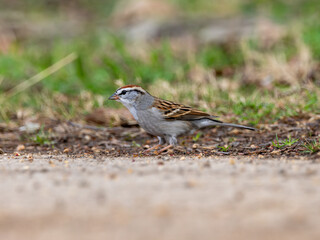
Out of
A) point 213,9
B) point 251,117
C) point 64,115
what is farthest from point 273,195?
point 213,9

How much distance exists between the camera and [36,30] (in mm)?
15609

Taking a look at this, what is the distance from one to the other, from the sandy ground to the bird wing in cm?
186

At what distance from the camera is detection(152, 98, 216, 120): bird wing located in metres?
5.73

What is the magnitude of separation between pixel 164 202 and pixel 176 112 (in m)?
3.07

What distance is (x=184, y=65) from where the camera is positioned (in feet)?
33.6

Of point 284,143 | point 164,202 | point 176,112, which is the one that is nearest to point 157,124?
point 176,112

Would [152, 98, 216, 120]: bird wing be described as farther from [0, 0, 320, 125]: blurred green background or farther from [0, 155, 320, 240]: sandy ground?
[0, 155, 320, 240]: sandy ground

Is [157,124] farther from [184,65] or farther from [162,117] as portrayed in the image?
[184,65]

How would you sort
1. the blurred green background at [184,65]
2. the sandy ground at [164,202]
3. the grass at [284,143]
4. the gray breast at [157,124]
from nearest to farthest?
1. the sandy ground at [164,202]
2. the grass at [284,143]
3. the gray breast at [157,124]
4. the blurred green background at [184,65]

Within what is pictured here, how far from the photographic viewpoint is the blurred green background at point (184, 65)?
7.35m

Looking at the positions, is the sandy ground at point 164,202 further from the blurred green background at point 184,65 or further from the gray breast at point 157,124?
the blurred green background at point 184,65

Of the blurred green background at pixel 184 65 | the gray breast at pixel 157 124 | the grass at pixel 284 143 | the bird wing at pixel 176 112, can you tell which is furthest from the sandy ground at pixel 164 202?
the blurred green background at pixel 184 65

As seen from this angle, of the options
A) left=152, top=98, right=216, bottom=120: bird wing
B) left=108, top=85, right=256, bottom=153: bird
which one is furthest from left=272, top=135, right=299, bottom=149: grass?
left=152, top=98, right=216, bottom=120: bird wing

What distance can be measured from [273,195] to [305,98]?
4243 millimetres
